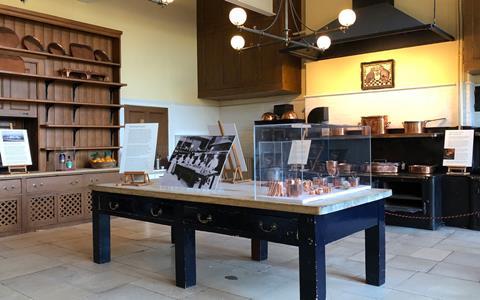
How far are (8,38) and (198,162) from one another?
4.17m

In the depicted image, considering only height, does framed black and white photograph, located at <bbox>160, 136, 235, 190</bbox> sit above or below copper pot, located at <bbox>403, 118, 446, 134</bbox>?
below

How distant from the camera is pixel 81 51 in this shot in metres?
6.87

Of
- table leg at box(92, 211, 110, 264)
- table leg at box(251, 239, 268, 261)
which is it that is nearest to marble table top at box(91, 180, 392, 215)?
table leg at box(92, 211, 110, 264)

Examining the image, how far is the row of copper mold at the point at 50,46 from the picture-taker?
5.97 metres

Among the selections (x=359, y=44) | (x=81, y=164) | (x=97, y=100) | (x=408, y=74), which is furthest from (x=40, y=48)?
(x=408, y=74)

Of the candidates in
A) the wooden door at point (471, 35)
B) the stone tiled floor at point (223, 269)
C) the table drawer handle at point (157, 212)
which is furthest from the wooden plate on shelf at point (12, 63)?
the wooden door at point (471, 35)

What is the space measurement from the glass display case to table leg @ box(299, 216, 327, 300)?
0.55 feet

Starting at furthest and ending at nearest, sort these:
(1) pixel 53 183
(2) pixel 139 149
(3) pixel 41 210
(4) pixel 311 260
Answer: (1) pixel 53 183
(3) pixel 41 210
(2) pixel 139 149
(4) pixel 311 260

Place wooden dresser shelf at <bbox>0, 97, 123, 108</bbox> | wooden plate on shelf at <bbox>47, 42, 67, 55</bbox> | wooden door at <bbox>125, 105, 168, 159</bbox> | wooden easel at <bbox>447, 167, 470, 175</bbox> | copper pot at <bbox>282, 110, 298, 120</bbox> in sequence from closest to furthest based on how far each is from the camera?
wooden easel at <bbox>447, 167, 470, 175</bbox> → wooden dresser shelf at <bbox>0, 97, 123, 108</bbox> → wooden plate on shelf at <bbox>47, 42, 67, 55</bbox> → wooden door at <bbox>125, 105, 168, 159</bbox> → copper pot at <bbox>282, 110, 298, 120</bbox>

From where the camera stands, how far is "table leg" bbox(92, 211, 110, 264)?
4125 millimetres

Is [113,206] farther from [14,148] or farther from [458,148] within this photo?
[458,148]

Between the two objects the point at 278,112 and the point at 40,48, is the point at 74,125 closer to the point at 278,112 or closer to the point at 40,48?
the point at 40,48

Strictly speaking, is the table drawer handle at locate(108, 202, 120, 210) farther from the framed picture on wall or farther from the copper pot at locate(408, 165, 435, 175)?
the framed picture on wall

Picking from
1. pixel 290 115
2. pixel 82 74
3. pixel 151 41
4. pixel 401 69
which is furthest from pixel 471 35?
pixel 82 74
